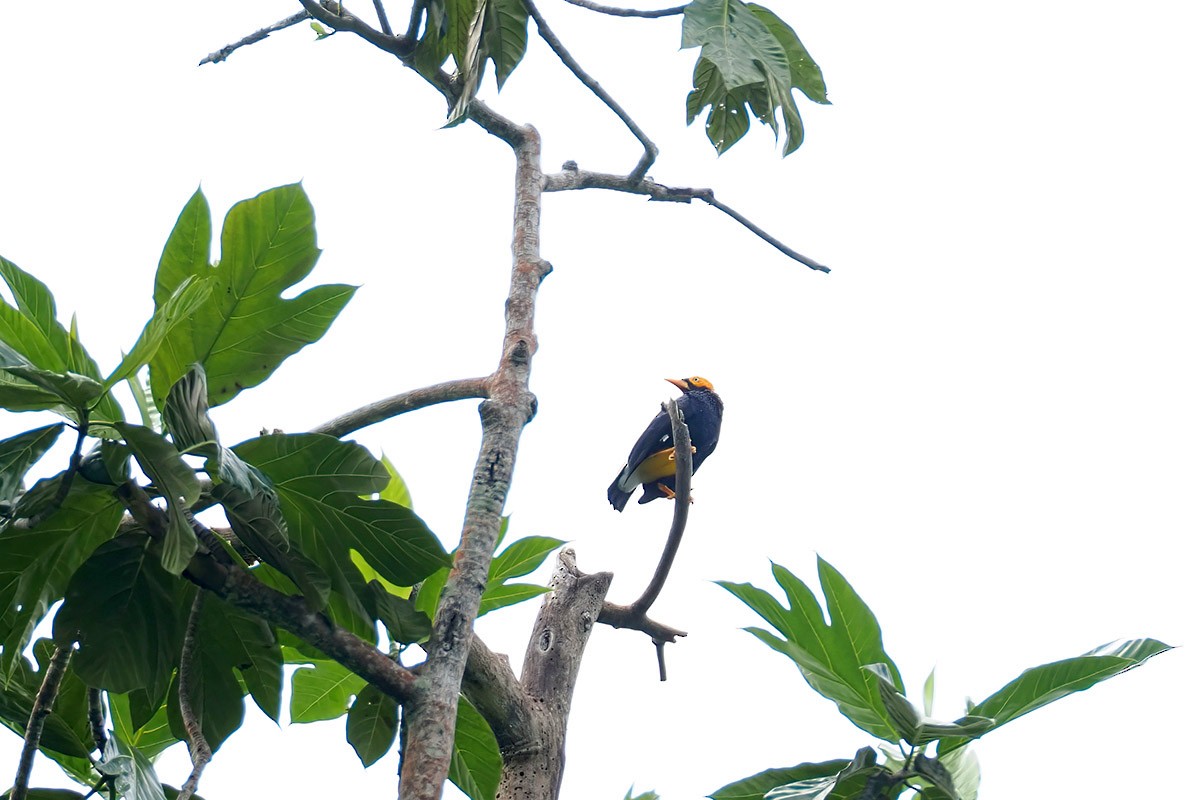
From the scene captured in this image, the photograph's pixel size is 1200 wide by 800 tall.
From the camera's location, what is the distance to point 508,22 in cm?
185

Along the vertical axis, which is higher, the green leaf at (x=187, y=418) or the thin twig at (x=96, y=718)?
the green leaf at (x=187, y=418)

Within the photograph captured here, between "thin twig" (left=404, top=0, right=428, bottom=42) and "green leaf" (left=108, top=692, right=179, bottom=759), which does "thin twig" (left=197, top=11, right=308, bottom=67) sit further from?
"green leaf" (left=108, top=692, right=179, bottom=759)

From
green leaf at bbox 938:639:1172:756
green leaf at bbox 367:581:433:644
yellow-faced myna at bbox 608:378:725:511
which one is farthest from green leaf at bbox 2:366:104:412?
yellow-faced myna at bbox 608:378:725:511

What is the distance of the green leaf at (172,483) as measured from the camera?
111cm

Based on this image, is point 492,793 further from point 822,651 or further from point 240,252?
point 240,252

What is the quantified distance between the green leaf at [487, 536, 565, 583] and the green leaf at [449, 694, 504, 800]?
255mm

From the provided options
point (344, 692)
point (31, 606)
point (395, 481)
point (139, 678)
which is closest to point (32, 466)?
point (31, 606)

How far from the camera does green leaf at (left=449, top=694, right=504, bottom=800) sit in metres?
1.82

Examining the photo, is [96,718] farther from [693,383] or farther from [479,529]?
[693,383]

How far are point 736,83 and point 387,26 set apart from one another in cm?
65

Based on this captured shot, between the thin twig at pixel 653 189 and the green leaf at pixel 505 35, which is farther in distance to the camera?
the thin twig at pixel 653 189

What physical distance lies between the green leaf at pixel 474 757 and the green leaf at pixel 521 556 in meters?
0.25

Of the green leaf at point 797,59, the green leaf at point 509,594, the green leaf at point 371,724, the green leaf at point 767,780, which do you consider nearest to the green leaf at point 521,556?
the green leaf at point 509,594

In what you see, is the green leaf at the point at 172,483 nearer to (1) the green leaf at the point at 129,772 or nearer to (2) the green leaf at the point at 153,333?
(2) the green leaf at the point at 153,333
